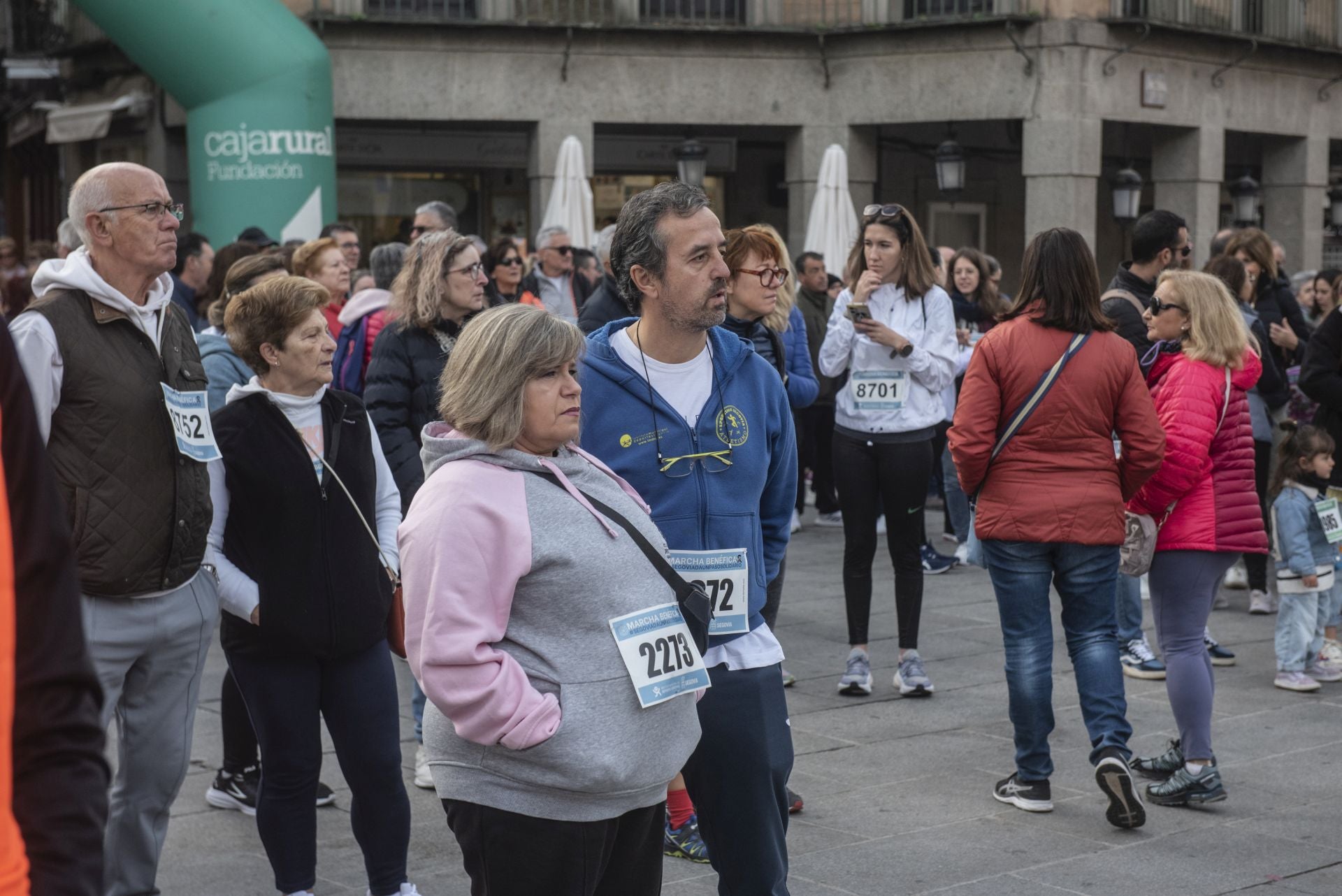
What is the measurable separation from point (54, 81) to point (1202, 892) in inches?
912

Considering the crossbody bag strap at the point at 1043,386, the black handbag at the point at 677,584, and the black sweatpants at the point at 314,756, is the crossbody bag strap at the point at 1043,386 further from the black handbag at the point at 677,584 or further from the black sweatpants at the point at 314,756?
the black handbag at the point at 677,584

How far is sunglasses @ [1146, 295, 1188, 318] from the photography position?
6.12m

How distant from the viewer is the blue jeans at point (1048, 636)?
5.68m

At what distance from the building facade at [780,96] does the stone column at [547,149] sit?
0.10 ft

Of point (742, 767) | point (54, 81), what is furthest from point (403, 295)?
point (54, 81)

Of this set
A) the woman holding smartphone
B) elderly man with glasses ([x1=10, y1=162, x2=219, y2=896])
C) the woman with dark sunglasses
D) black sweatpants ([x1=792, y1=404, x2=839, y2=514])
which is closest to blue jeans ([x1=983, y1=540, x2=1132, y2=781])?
the woman holding smartphone

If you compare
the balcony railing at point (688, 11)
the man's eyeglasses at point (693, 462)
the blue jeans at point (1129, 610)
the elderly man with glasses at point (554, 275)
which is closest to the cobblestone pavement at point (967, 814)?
the blue jeans at point (1129, 610)

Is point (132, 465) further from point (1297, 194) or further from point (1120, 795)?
point (1297, 194)

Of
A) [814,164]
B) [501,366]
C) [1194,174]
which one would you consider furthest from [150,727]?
[1194,174]

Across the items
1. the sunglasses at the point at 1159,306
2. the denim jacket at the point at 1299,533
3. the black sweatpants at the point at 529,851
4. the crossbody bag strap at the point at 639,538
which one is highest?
the sunglasses at the point at 1159,306

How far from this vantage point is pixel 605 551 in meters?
3.21

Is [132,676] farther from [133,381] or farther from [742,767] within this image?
[742,767]

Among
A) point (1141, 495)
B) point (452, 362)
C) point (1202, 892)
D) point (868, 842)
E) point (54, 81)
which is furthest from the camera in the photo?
point (54, 81)

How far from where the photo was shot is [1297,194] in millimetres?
23625
